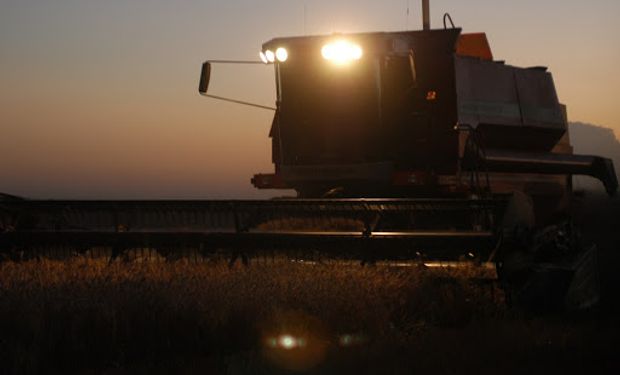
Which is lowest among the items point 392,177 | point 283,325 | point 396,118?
point 283,325

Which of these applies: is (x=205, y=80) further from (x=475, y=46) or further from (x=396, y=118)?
(x=475, y=46)

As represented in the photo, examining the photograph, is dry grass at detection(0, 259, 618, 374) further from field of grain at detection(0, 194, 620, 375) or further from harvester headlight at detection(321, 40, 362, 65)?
harvester headlight at detection(321, 40, 362, 65)

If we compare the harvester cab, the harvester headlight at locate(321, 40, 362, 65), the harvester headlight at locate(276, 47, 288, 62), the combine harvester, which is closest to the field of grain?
the combine harvester

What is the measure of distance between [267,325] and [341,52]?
21.1ft

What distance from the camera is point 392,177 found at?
400 inches

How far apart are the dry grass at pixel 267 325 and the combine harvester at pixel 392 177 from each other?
57 centimetres

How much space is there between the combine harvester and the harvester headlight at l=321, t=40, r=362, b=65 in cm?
3

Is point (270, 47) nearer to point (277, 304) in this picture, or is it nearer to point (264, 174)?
point (264, 174)

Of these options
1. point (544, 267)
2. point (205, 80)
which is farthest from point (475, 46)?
point (544, 267)

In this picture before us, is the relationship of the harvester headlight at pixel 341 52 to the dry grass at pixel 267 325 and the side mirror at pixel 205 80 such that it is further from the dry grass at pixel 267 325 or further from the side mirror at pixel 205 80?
the dry grass at pixel 267 325

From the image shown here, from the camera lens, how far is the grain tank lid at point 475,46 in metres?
11.8

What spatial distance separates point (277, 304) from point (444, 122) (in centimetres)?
575

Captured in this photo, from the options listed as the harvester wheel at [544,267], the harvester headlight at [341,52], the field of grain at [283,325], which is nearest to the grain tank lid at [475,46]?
the harvester headlight at [341,52]

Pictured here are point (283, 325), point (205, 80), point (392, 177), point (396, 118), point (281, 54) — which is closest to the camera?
point (283, 325)
